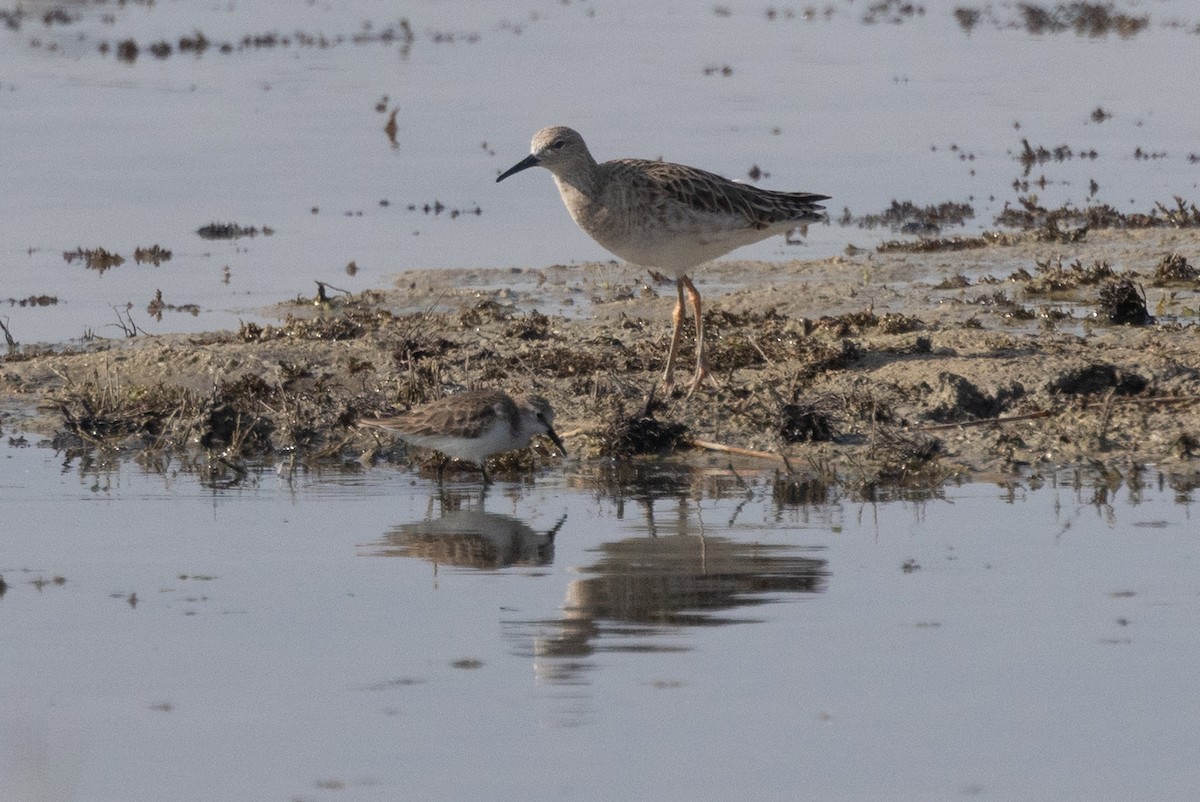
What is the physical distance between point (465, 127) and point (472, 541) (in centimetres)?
1398

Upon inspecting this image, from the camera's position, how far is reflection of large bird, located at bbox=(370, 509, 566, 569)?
7.87m

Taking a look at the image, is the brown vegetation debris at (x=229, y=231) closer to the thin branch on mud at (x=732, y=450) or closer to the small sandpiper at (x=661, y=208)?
the small sandpiper at (x=661, y=208)

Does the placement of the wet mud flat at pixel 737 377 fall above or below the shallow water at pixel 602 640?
above

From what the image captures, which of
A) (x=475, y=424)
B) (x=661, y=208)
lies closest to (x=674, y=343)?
(x=661, y=208)

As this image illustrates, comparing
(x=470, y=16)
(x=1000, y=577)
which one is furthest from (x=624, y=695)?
(x=470, y=16)

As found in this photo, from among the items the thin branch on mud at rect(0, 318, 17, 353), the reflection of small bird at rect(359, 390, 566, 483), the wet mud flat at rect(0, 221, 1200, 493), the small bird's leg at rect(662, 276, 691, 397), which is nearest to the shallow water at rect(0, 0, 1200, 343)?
the thin branch on mud at rect(0, 318, 17, 353)

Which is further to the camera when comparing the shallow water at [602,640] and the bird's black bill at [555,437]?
the bird's black bill at [555,437]

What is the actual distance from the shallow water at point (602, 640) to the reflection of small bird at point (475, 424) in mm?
249

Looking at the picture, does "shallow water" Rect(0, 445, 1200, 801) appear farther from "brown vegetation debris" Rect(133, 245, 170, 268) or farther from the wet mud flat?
"brown vegetation debris" Rect(133, 245, 170, 268)

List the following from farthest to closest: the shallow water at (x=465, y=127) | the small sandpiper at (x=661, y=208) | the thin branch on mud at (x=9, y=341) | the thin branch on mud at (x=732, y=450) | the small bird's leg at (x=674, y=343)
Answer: the shallow water at (x=465, y=127), the thin branch on mud at (x=9, y=341), the small sandpiper at (x=661, y=208), the small bird's leg at (x=674, y=343), the thin branch on mud at (x=732, y=450)

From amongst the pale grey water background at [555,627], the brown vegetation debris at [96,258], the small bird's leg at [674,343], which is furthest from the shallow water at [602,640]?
the brown vegetation debris at [96,258]

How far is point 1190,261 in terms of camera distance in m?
13.8

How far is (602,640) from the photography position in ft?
22.1

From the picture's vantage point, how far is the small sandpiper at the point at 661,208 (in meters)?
10.9
